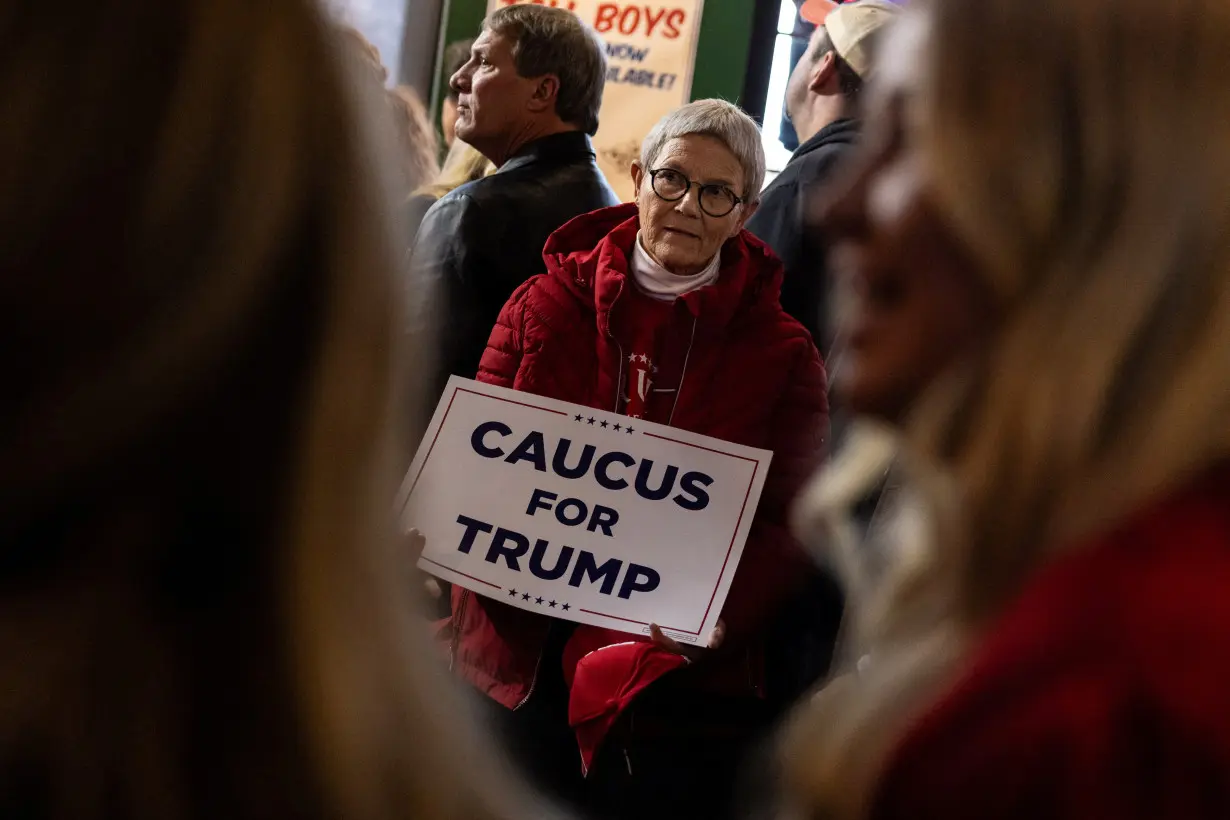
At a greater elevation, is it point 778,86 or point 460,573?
point 778,86

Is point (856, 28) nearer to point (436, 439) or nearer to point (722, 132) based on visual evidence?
point (722, 132)

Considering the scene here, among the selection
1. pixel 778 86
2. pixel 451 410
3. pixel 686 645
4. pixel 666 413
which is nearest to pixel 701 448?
pixel 666 413

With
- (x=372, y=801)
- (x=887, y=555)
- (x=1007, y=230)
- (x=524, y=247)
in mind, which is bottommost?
(x=372, y=801)

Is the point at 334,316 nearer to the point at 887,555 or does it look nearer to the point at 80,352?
the point at 80,352

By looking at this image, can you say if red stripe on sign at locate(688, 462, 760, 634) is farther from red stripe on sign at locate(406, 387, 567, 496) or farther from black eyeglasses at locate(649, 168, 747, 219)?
black eyeglasses at locate(649, 168, 747, 219)

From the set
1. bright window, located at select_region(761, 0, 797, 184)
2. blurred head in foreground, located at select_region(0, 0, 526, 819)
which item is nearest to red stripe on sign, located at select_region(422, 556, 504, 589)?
blurred head in foreground, located at select_region(0, 0, 526, 819)

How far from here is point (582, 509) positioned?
1.96 m

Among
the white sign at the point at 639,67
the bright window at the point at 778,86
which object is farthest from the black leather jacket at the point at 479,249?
the white sign at the point at 639,67

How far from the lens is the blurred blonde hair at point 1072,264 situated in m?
0.85

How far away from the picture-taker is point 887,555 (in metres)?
1.57

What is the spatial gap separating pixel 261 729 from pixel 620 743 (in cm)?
151

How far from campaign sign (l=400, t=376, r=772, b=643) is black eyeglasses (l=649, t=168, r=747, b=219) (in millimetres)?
429

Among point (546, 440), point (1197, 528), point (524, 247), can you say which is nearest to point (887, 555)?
point (546, 440)

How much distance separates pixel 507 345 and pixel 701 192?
1.44ft
